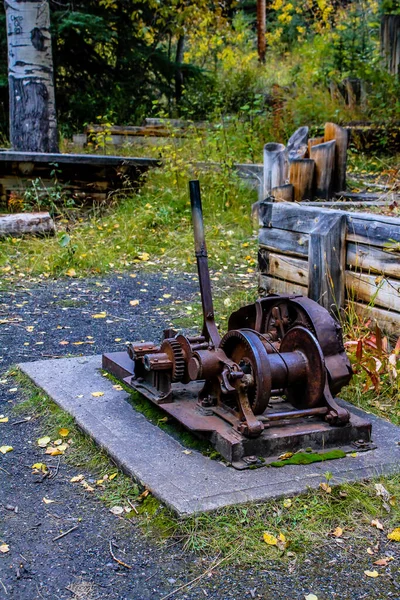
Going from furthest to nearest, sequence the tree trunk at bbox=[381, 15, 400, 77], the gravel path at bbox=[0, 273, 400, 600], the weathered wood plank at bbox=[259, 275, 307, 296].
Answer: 1. the tree trunk at bbox=[381, 15, 400, 77]
2. the weathered wood plank at bbox=[259, 275, 307, 296]
3. the gravel path at bbox=[0, 273, 400, 600]

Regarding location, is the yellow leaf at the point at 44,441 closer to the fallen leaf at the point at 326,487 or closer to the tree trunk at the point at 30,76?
the fallen leaf at the point at 326,487

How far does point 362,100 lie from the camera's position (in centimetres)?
1033

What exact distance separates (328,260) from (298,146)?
7.34 feet

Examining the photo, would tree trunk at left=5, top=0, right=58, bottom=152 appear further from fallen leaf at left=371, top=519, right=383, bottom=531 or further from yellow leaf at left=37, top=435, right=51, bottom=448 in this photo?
fallen leaf at left=371, top=519, right=383, bottom=531

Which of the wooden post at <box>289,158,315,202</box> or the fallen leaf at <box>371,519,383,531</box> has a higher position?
the wooden post at <box>289,158,315,202</box>

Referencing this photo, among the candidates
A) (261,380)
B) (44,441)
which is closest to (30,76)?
(44,441)

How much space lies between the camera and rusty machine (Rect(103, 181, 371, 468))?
9.28 feet

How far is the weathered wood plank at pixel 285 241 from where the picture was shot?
15.3 feet

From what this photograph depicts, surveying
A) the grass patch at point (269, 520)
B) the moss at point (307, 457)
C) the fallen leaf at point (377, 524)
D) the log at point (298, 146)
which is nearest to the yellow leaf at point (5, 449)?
the grass patch at point (269, 520)

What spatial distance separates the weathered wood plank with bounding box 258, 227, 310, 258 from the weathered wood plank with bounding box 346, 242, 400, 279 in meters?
0.40

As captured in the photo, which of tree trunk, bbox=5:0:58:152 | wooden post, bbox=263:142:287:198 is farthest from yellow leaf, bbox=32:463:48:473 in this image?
tree trunk, bbox=5:0:58:152

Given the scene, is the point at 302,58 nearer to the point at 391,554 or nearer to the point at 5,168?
the point at 5,168

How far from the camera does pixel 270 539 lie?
7.80 feet

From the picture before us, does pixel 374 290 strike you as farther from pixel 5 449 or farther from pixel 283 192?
pixel 5 449
